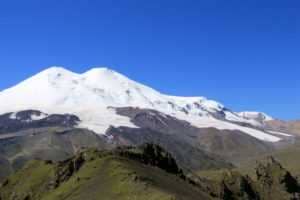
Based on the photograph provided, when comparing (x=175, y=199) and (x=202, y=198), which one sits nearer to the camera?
(x=175, y=199)

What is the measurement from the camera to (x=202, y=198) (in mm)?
178250

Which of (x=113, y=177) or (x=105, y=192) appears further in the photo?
(x=113, y=177)

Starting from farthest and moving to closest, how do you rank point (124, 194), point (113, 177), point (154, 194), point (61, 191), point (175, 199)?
1. point (61, 191)
2. point (113, 177)
3. point (124, 194)
4. point (154, 194)
5. point (175, 199)

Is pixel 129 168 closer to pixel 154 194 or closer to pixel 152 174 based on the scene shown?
pixel 152 174

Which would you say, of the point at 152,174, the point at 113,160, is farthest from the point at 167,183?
the point at 113,160

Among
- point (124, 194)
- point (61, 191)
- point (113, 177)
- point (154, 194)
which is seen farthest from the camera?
point (61, 191)

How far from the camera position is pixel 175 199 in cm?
12862

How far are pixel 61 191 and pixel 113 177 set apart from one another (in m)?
25.8

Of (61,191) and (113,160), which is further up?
(113,160)

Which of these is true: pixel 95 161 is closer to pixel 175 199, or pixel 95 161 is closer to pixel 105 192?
pixel 105 192

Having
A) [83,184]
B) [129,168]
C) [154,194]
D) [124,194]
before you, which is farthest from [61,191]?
[154,194]

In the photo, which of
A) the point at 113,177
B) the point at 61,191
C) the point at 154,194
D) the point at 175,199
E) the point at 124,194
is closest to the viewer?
the point at 175,199

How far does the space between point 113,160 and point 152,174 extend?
47.8 ft

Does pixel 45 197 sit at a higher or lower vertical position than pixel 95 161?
lower
